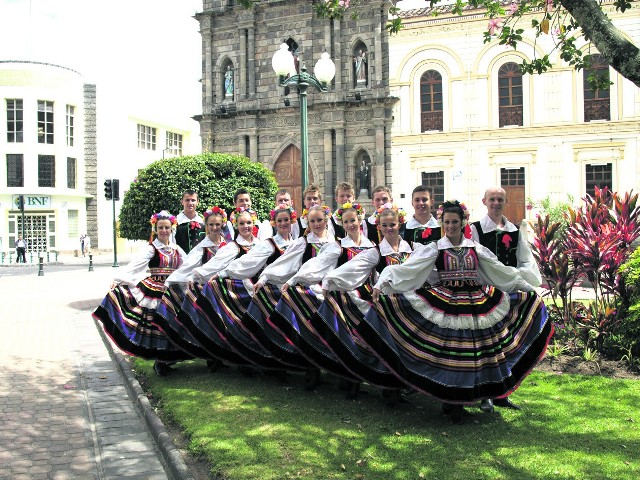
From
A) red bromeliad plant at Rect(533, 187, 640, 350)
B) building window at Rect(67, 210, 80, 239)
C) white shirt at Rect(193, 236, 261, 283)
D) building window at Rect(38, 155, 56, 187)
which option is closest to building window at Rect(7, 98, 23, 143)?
building window at Rect(38, 155, 56, 187)

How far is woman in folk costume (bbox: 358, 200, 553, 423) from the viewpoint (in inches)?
226

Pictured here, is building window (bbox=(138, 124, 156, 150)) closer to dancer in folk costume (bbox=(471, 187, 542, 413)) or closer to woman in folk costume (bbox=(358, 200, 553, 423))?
dancer in folk costume (bbox=(471, 187, 542, 413))

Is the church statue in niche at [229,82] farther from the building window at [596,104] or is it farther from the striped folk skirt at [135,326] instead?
the striped folk skirt at [135,326]

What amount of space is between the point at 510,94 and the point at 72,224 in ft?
93.9

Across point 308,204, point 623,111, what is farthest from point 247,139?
point 308,204

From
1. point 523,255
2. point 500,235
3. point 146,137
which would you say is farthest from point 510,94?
point 523,255

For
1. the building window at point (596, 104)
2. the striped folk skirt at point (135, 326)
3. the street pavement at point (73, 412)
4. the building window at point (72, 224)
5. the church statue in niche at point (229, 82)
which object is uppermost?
the church statue in niche at point (229, 82)

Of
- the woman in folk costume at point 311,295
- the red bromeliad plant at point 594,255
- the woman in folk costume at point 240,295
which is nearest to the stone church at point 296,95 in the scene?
the red bromeliad plant at point 594,255

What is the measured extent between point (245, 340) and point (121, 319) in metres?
1.59

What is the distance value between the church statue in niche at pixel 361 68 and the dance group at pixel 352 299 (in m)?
20.3

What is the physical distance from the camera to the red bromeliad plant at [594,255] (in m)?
8.39

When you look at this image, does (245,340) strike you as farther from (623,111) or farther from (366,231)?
(623,111)

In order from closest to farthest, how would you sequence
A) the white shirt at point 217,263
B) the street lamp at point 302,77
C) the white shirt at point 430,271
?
the white shirt at point 430,271 → the white shirt at point 217,263 → the street lamp at point 302,77

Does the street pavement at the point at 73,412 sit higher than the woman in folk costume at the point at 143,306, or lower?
lower
